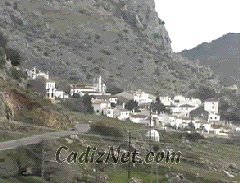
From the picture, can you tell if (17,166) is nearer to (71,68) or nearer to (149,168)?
(149,168)

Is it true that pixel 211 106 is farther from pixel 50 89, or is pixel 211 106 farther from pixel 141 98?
pixel 50 89

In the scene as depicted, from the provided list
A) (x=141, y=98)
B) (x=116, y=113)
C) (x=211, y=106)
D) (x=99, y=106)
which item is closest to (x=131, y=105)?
(x=141, y=98)

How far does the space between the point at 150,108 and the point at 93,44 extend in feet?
166

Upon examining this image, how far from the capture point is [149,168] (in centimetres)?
4506

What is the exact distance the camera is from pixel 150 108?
95688 millimetres

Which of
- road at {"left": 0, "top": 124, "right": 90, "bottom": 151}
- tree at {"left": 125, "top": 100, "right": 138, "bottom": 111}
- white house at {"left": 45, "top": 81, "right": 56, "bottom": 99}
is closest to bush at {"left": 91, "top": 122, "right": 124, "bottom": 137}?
road at {"left": 0, "top": 124, "right": 90, "bottom": 151}

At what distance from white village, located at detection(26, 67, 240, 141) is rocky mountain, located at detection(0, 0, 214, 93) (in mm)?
8291

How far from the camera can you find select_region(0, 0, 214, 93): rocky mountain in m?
127

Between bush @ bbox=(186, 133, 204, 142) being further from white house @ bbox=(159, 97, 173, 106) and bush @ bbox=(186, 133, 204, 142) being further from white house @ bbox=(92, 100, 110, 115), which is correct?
white house @ bbox=(159, 97, 173, 106)

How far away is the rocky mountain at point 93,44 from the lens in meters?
Answer: 127

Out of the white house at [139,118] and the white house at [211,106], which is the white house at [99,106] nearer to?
the white house at [139,118]

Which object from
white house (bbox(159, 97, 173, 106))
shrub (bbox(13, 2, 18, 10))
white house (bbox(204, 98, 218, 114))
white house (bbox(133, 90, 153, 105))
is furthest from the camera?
shrub (bbox(13, 2, 18, 10))

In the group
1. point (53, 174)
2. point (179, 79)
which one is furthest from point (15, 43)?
point (53, 174)

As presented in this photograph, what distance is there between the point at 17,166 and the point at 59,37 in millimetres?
108079
